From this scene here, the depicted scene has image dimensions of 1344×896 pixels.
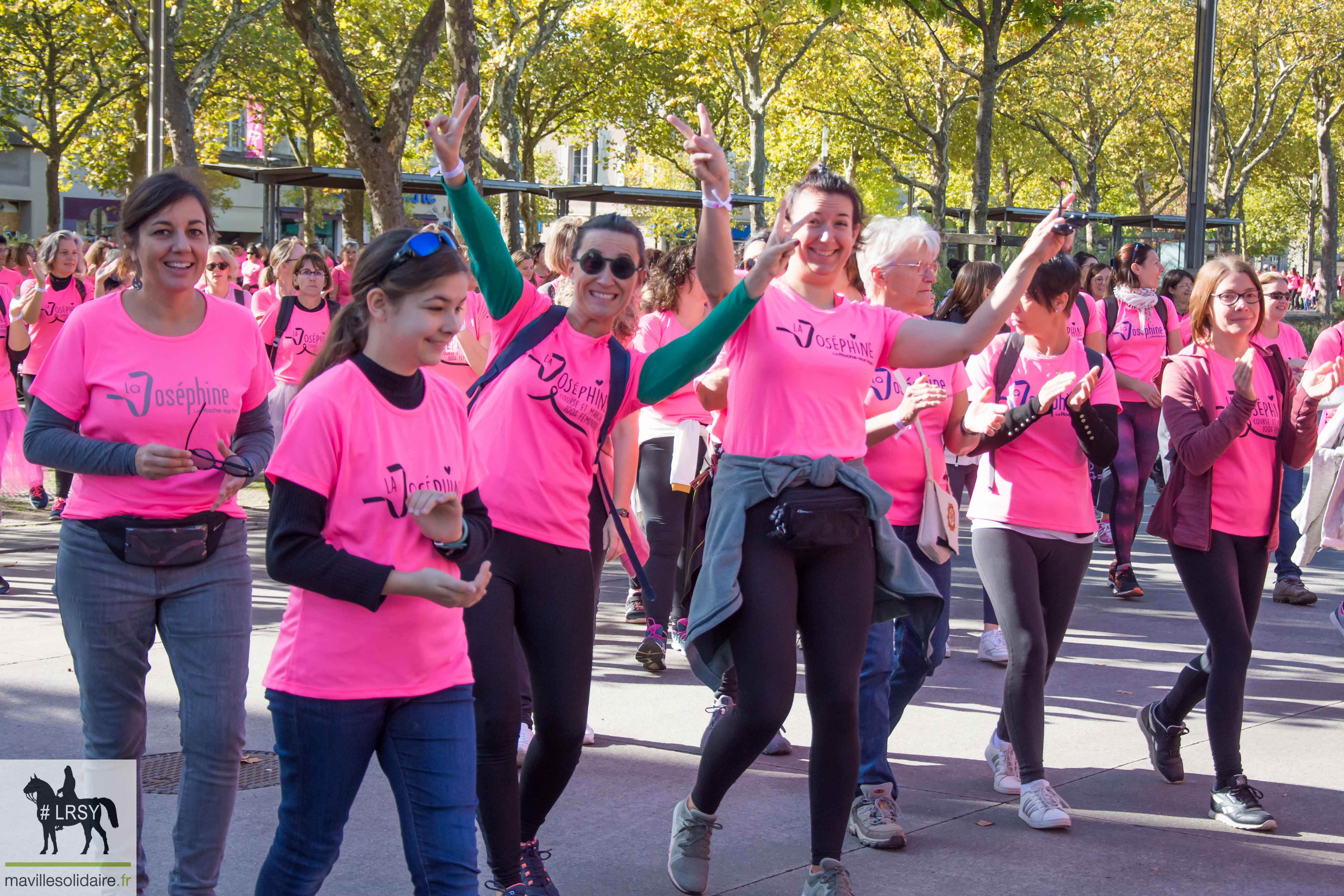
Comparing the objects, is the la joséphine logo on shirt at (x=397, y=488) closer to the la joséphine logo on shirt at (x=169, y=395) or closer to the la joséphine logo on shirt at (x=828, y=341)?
the la joséphine logo on shirt at (x=169, y=395)

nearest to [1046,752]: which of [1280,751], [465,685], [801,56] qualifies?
[1280,751]

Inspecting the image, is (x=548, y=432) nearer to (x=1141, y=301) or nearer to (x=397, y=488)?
(x=397, y=488)

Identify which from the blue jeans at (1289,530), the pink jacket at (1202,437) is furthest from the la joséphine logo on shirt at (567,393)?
the blue jeans at (1289,530)

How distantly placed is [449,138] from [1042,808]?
2830 millimetres

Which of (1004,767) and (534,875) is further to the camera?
(1004,767)

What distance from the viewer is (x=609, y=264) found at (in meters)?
3.71

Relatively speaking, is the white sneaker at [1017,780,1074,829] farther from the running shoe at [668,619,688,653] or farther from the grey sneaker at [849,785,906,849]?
the running shoe at [668,619,688,653]

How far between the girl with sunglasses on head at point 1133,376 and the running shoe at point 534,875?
553cm

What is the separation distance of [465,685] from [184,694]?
895 millimetres

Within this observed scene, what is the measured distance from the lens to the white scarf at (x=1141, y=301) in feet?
31.9

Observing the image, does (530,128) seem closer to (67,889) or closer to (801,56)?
(801,56)

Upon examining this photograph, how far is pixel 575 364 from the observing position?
3695mm

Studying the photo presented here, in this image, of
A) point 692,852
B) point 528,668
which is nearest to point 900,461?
point 692,852

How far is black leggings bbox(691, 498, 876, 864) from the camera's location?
366cm
